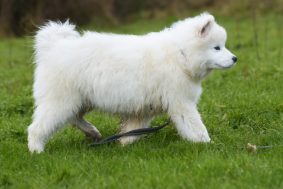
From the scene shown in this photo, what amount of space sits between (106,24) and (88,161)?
60.2ft

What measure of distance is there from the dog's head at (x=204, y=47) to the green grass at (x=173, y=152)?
824 millimetres

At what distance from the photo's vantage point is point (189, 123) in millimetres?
6574

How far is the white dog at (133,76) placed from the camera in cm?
655

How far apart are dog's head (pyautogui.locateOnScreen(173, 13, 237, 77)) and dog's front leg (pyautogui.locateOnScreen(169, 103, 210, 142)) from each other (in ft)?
1.34

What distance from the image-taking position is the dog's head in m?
6.55

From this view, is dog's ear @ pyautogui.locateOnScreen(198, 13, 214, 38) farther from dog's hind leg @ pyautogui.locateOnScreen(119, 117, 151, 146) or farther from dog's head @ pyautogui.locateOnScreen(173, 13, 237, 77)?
dog's hind leg @ pyautogui.locateOnScreen(119, 117, 151, 146)

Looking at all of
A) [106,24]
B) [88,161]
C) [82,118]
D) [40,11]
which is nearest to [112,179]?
[88,161]

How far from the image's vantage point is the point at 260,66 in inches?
442

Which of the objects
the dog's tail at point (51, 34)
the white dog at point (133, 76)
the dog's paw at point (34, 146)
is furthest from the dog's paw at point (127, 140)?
the dog's tail at point (51, 34)

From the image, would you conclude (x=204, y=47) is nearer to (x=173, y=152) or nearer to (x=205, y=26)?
(x=205, y=26)

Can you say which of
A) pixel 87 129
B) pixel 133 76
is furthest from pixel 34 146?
pixel 133 76

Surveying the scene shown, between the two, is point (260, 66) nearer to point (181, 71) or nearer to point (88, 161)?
point (181, 71)

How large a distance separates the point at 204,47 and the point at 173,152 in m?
1.19

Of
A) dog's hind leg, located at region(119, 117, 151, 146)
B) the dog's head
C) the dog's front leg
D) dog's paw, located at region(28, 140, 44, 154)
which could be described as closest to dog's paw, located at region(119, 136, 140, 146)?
dog's hind leg, located at region(119, 117, 151, 146)
